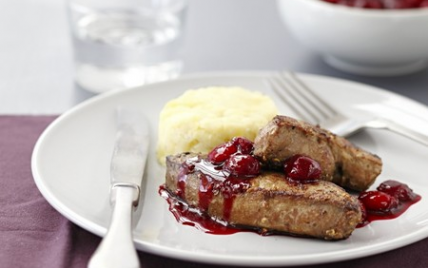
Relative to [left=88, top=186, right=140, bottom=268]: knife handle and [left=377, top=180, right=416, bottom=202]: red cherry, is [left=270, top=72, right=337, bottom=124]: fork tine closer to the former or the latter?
[left=377, top=180, right=416, bottom=202]: red cherry

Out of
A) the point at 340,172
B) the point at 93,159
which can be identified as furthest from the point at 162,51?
the point at 340,172

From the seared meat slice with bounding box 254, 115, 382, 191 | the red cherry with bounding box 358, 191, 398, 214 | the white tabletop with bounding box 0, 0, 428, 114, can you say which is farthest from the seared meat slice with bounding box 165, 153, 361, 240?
the white tabletop with bounding box 0, 0, 428, 114

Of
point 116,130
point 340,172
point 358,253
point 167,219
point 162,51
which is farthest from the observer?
point 162,51

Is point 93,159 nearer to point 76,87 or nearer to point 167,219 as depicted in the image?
point 167,219

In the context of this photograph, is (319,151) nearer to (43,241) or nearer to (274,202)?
(274,202)

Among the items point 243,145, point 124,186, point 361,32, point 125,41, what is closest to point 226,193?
point 243,145

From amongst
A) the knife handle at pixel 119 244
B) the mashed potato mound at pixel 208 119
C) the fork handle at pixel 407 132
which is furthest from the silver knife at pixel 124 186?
the fork handle at pixel 407 132
